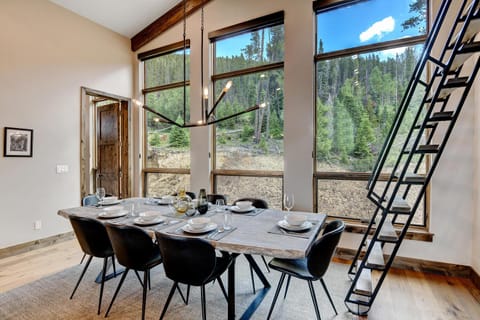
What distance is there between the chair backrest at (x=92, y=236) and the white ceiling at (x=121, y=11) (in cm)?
381

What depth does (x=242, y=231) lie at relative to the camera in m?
2.12

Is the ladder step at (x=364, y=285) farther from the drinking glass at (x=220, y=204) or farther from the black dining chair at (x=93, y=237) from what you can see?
the black dining chair at (x=93, y=237)

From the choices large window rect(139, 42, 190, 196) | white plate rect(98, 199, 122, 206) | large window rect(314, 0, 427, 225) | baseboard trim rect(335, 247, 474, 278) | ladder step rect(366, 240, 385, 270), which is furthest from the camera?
large window rect(139, 42, 190, 196)

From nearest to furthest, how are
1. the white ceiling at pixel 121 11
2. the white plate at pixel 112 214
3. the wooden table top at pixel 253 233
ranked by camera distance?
the wooden table top at pixel 253 233 < the white plate at pixel 112 214 < the white ceiling at pixel 121 11

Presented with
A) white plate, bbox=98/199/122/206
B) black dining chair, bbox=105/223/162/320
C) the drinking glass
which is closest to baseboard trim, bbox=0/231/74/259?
white plate, bbox=98/199/122/206

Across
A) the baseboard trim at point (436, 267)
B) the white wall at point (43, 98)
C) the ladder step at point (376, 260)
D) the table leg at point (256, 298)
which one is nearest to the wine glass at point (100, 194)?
the white wall at point (43, 98)

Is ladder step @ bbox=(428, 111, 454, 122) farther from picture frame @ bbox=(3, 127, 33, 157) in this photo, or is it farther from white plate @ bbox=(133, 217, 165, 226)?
picture frame @ bbox=(3, 127, 33, 157)

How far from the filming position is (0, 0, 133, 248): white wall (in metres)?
3.65

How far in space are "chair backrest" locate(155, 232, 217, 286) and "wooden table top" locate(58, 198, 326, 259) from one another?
0.33 feet

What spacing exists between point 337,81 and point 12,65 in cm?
467

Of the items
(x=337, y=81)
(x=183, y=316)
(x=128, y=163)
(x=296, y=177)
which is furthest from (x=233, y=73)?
(x=183, y=316)

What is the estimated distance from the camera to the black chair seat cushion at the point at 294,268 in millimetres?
2066

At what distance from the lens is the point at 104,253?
2.47 metres

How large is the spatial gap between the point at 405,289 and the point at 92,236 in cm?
323
